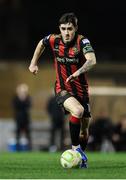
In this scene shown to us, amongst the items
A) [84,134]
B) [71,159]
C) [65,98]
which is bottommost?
[71,159]

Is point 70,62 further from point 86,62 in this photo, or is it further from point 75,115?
point 75,115

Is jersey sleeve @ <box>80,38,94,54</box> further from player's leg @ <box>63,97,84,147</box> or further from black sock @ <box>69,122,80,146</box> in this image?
black sock @ <box>69,122,80,146</box>

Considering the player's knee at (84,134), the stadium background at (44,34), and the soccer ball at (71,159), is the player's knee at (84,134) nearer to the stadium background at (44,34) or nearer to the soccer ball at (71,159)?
the soccer ball at (71,159)

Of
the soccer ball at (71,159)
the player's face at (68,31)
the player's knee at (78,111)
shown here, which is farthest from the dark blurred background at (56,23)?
the soccer ball at (71,159)

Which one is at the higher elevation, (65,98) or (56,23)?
(56,23)

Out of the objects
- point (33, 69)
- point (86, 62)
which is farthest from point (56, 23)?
point (86, 62)

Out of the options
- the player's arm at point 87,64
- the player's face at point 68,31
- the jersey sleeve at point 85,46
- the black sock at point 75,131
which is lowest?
the black sock at point 75,131

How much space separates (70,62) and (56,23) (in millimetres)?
19953

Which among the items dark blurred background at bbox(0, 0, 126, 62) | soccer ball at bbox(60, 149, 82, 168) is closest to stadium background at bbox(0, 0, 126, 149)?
dark blurred background at bbox(0, 0, 126, 62)

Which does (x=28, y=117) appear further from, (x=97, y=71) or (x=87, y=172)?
(x=87, y=172)

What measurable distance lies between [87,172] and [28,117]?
13322 mm

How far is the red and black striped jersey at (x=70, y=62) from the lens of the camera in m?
11.9

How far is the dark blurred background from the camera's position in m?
31.4

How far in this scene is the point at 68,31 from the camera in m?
11.8
